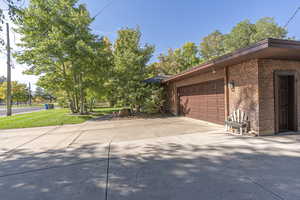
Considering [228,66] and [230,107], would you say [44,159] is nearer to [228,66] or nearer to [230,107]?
[230,107]

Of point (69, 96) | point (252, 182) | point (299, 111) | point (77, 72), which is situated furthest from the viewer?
point (69, 96)

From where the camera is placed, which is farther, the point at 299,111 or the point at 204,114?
the point at 204,114

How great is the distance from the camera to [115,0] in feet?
25.1

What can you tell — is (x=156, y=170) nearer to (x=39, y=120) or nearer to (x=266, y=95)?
(x=266, y=95)

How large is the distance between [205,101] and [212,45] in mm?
25544

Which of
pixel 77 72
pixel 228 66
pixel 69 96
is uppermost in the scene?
pixel 77 72

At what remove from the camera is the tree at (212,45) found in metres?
27.7

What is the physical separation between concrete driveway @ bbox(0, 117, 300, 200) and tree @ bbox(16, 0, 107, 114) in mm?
7280

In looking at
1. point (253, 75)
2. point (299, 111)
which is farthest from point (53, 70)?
point (299, 111)

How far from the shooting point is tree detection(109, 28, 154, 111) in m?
10.5

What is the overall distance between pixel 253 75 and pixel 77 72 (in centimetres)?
1077

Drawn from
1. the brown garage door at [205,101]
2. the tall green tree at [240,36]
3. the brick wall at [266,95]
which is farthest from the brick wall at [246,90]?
the tall green tree at [240,36]

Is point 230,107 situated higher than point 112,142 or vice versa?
point 230,107

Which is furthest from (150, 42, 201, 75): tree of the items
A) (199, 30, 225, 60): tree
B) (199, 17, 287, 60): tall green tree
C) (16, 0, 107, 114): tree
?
(16, 0, 107, 114): tree
